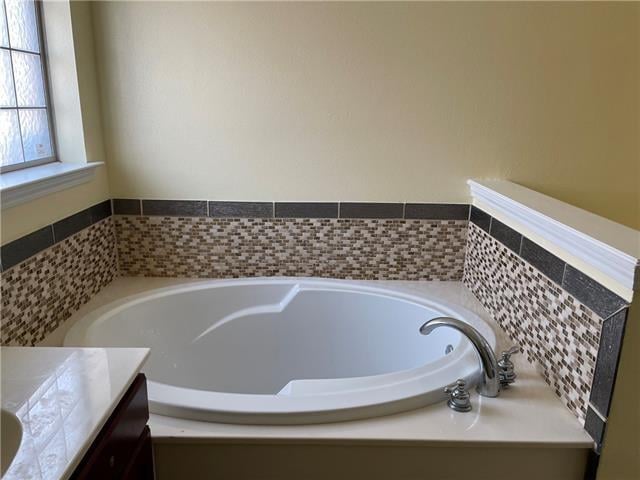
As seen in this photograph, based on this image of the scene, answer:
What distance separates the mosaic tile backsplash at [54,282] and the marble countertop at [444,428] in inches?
23.0

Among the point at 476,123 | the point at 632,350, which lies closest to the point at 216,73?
the point at 476,123

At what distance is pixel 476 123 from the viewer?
2156mm

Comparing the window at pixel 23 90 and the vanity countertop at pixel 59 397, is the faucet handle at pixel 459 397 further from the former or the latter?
the window at pixel 23 90

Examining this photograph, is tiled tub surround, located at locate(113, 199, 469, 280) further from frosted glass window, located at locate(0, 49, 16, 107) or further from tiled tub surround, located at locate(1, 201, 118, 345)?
frosted glass window, located at locate(0, 49, 16, 107)

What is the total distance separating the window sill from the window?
0.20ft

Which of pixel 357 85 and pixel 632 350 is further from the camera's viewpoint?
pixel 357 85

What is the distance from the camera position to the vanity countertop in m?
0.80

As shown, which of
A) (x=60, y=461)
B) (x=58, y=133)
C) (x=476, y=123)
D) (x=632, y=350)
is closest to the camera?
(x=60, y=461)

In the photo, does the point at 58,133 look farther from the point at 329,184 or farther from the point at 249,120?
the point at 329,184

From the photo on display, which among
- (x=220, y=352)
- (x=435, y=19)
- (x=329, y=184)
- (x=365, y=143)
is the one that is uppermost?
(x=435, y=19)

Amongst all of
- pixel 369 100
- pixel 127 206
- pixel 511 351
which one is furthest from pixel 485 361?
pixel 127 206

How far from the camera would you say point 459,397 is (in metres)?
1.42

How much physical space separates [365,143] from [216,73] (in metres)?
0.68

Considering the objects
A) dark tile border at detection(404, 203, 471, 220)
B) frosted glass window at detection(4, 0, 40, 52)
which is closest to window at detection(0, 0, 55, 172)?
frosted glass window at detection(4, 0, 40, 52)
